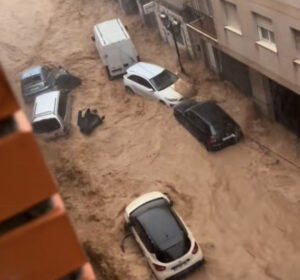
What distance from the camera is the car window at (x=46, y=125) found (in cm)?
2141

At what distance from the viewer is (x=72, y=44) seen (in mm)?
29016

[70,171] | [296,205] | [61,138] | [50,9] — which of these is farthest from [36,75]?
[296,205]

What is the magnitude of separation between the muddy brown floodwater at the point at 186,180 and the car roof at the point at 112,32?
1627mm

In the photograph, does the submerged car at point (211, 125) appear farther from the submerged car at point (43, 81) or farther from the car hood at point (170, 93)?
the submerged car at point (43, 81)

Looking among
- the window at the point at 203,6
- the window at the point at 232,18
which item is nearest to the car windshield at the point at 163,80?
the window at the point at 203,6

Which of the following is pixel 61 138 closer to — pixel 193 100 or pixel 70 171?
pixel 70 171

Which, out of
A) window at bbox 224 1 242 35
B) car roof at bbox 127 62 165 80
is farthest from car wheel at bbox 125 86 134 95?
window at bbox 224 1 242 35

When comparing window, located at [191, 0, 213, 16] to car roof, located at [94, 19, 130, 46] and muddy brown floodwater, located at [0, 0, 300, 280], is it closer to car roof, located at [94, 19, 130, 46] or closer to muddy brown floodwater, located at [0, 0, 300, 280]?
muddy brown floodwater, located at [0, 0, 300, 280]

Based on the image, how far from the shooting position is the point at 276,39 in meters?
15.7

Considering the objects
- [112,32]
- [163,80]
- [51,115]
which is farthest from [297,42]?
[112,32]

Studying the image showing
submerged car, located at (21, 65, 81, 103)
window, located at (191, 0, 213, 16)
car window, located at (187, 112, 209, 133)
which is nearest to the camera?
car window, located at (187, 112, 209, 133)

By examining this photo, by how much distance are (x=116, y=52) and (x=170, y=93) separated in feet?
12.6

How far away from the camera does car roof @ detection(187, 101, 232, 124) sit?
63.1 feet

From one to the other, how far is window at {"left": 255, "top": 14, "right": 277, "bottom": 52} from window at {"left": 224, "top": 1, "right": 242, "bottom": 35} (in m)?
1.24
